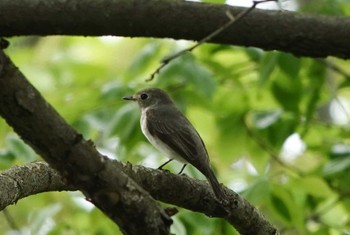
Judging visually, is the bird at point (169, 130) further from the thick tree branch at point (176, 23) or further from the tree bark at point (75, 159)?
the tree bark at point (75, 159)

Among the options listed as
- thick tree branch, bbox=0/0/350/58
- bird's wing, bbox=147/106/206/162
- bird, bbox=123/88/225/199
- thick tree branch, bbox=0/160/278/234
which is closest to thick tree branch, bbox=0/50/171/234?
thick tree branch, bbox=0/160/278/234

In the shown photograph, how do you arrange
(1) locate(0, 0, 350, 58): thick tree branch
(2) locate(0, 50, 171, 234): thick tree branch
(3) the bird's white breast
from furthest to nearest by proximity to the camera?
1. (3) the bird's white breast
2. (1) locate(0, 0, 350, 58): thick tree branch
3. (2) locate(0, 50, 171, 234): thick tree branch

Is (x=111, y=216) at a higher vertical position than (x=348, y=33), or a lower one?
lower

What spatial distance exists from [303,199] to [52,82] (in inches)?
118

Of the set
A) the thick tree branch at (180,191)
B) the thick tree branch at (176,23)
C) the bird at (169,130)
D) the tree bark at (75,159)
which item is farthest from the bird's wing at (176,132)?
the tree bark at (75,159)

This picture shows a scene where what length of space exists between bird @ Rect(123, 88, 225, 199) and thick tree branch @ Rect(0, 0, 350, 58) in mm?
766

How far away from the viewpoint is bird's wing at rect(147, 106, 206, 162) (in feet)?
19.6

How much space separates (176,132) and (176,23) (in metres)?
1.00

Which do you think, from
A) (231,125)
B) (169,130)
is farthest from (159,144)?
(231,125)

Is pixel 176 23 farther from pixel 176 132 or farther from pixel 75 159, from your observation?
pixel 75 159

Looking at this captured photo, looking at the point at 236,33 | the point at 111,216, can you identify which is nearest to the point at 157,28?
the point at 236,33

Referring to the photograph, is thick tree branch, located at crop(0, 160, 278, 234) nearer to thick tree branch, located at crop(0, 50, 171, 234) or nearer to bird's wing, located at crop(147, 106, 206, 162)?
thick tree branch, located at crop(0, 50, 171, 234)

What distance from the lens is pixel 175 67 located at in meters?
6.58

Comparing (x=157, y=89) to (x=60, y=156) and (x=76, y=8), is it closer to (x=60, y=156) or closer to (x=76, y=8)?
(x=76, y=8)
